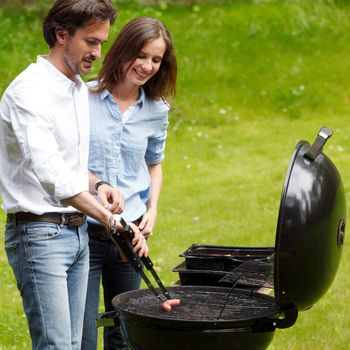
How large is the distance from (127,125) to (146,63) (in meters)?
0.30

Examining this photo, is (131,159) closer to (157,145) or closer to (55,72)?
(157,145)

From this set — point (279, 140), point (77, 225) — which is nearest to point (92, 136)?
point (77, 225)

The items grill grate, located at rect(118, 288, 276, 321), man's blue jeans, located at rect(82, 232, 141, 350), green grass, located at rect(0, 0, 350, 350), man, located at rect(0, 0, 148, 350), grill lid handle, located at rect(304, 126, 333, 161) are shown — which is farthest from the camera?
green grass, located at rect(0, 0, 350, 350)

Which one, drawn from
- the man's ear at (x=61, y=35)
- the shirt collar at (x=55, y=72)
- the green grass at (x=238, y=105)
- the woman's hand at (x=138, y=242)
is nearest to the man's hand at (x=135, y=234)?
the woman's hand at (x=138, y=242)

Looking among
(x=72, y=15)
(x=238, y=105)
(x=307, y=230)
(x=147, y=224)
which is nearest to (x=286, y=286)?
(x=307, y=230)

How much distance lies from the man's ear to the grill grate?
109cm

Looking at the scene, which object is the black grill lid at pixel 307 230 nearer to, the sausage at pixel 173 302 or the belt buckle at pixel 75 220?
the sausage at pixel 173 302

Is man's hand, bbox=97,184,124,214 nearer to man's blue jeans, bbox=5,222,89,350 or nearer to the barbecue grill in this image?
man's blue jeans, bbox=5,222,89,350

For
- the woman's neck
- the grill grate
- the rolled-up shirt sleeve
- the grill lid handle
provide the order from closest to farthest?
the grill lid handle < the grill grate < the woman's neck < the rolled-up shirt sleeve

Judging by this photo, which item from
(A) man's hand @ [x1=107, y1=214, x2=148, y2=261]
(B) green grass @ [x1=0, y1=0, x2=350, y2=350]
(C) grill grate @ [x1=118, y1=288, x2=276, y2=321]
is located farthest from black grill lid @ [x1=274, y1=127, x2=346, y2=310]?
(B) green grass @ [x1=0, y1=0, x2=350, y2=350]

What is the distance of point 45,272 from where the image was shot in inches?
150

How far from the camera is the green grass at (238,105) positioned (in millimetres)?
8859

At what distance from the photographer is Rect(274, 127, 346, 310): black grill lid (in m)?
3.72

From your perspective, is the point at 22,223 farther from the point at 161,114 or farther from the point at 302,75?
the point at 302,75
